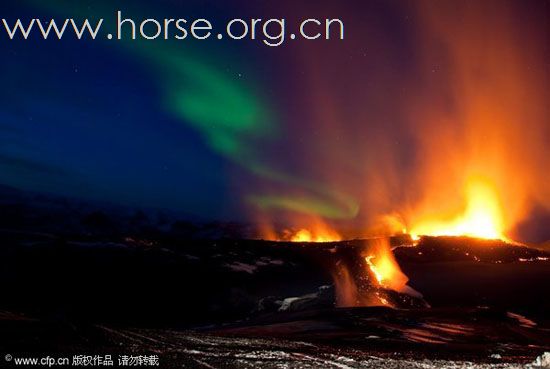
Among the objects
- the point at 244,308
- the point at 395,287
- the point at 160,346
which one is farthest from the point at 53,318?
the point at 395,287

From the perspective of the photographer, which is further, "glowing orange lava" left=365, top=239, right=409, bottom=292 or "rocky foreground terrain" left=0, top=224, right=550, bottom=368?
A: "glowing orange lava" left=365, top=239, right=409, bottom=292

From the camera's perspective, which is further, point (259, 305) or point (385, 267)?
point (385, 267)

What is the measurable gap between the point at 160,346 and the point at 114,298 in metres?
20.6

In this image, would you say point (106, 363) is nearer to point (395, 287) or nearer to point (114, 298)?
point (114, 298)

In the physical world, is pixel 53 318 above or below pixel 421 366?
above

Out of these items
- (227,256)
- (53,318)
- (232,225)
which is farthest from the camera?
(232,225)

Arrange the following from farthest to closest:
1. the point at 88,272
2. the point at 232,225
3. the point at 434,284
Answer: the point at 232,225 < the point at 434,284 < the point at 88,272

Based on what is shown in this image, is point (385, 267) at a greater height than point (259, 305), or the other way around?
point (385, 267)

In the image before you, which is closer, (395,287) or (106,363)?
(106,363)

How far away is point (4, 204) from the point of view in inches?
3455

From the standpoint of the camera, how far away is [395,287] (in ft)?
99.1

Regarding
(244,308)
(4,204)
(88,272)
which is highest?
(4,204)

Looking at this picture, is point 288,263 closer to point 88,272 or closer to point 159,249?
point 159,249

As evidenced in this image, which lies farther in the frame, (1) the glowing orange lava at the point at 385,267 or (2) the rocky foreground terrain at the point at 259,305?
(1) the glowing orange lava at the point at 385,267
